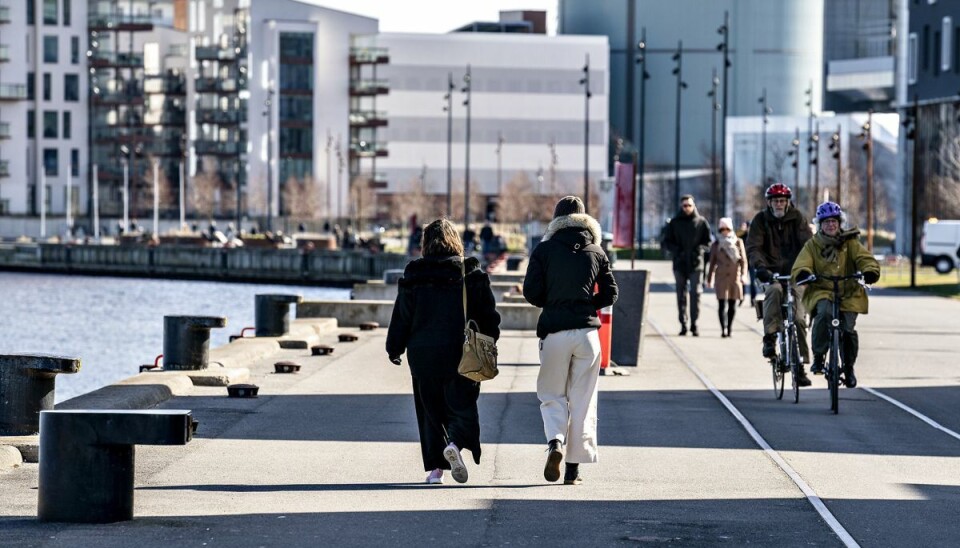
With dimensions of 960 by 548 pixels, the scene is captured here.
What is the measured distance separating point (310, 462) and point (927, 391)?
884 cm

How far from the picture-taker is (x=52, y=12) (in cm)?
13850

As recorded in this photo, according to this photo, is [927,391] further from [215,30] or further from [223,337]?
[215,30]

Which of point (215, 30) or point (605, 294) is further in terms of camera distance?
point (215, 30)

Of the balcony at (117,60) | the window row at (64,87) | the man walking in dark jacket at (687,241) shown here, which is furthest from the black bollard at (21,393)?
the window row at (64,87)

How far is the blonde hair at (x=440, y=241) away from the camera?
460 inches

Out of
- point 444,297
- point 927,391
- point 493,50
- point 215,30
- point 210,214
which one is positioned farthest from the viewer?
point 493,50

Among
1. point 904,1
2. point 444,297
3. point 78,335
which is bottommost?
point 78,335

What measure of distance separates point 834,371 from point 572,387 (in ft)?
17.2

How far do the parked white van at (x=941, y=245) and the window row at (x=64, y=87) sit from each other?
8513 cm

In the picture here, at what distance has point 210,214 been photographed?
126562 mm

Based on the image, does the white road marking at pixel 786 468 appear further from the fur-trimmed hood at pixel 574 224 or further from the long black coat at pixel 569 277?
the fur-trimmed hood at pixel 574 224

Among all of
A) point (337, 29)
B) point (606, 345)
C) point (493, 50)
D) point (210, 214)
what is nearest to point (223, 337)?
point (606, 345)

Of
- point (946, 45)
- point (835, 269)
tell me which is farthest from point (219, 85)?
point (835, 269)

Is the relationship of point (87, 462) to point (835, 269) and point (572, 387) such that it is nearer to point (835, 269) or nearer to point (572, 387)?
point (572, 387)
